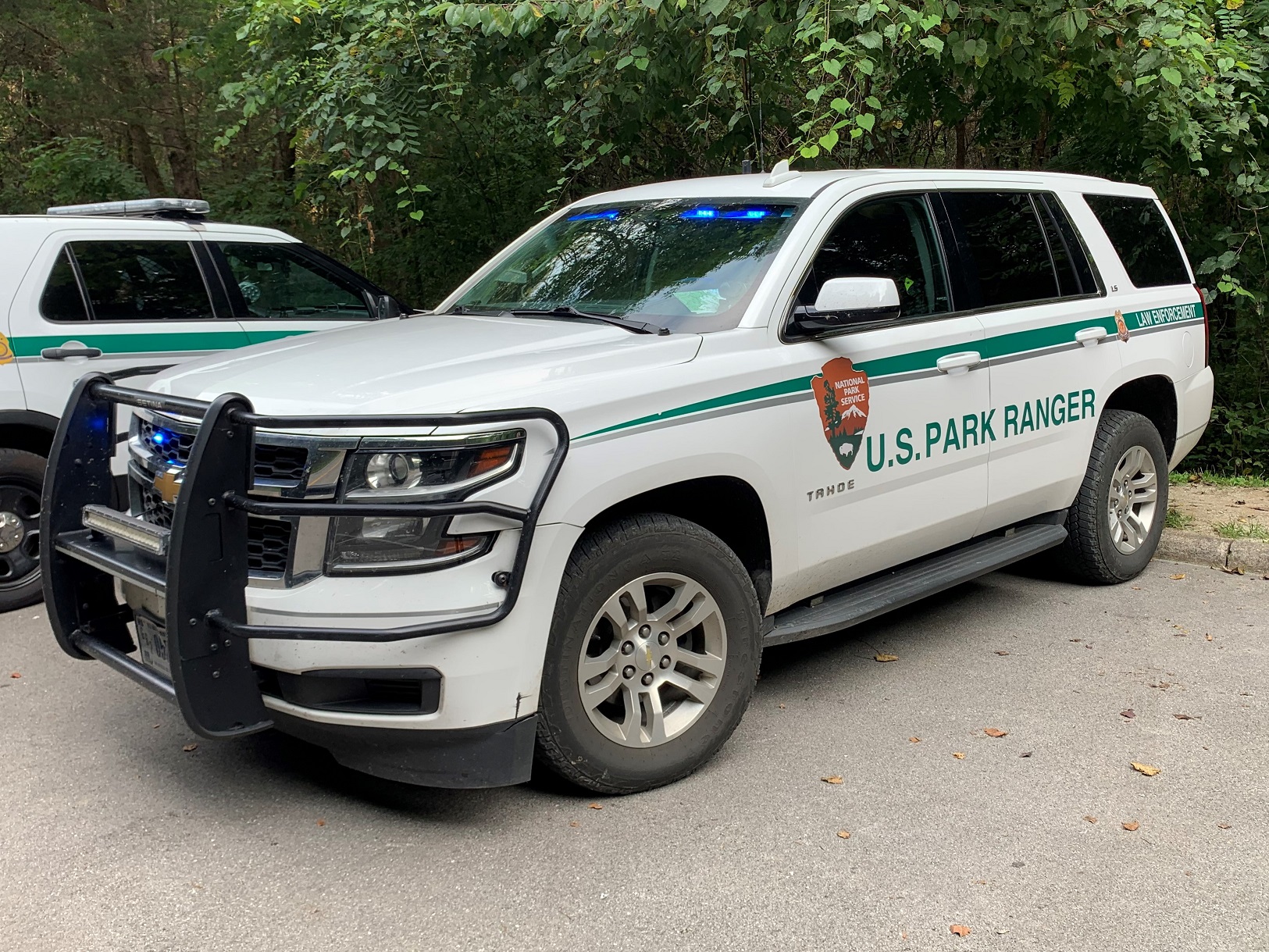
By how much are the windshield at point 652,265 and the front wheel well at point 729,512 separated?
56cm

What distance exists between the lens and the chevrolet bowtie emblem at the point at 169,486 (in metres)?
3.49

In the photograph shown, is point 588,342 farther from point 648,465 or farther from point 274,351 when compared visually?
point 274,351

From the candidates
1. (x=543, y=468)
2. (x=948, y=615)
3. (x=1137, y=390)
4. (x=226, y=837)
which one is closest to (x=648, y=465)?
(x=543, y=468)

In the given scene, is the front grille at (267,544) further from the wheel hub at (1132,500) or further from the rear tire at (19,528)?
the wheel hub at (1132,500)

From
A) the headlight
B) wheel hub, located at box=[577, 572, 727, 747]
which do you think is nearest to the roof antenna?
wheel hub, located at box=[577, 572, 727, 747]

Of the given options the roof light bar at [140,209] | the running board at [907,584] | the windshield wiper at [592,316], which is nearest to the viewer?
the windshield wiper at [592,316]

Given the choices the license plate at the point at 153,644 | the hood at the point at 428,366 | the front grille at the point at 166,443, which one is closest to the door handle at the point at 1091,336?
the hood at the point at 428,366

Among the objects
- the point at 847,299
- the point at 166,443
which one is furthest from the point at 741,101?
the point at 166,443

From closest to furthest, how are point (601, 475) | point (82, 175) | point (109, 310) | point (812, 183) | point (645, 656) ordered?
point (601, 475) < point (645, 656) < point (812, 183) < point (109, 310) < point (82, 175)

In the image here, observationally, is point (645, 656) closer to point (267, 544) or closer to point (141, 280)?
point (267, 544)

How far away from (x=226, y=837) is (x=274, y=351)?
62.8 inches

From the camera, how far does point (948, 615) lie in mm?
5637

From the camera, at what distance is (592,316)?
4.29 m

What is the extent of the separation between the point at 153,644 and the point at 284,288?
3892mm
